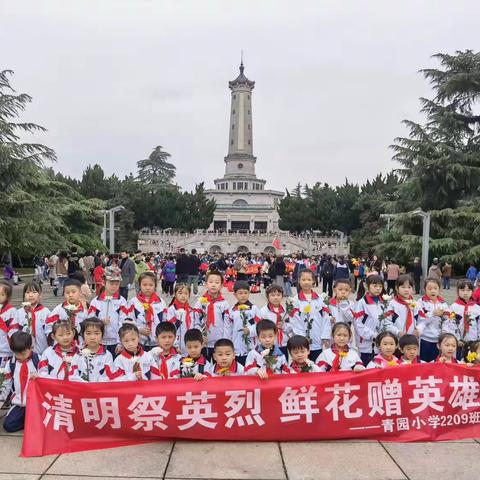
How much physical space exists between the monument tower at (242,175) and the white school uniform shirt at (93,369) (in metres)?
65.2

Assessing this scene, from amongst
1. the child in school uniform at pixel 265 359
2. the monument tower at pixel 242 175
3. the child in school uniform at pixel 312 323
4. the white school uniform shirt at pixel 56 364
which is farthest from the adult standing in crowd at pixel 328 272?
the monument tower at pixel 242 175

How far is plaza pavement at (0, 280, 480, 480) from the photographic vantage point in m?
3.60

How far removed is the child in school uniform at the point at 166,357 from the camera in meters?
4.61

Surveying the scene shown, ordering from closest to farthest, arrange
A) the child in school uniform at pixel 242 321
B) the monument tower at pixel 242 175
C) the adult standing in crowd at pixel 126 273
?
1. the child in school uniform at pixel 242 321
2. the adult standing in crowd at pixel 126 273
3. the monument tower at pixel 242 175

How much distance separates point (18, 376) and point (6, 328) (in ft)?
2.31

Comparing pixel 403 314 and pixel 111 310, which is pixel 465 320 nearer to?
pixel 403 314

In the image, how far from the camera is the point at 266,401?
4.14m

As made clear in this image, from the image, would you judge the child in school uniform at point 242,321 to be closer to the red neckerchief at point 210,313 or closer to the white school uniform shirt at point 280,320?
the white school uniform shirt at point 280,320

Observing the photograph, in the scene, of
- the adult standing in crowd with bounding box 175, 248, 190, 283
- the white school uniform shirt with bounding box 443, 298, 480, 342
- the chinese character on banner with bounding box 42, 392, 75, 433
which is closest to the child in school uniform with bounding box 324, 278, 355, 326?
the white school uniform shirt with bounding box 443, 298, 480, 342

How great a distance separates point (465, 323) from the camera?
225 inches

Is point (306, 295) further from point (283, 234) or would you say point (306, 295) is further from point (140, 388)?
point (283, 234)

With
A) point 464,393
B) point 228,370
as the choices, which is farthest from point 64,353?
point 464,393

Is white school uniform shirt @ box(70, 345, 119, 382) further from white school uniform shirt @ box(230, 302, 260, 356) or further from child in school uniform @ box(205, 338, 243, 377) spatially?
white school uniform shirt @ box(230, 302, 260, 356)

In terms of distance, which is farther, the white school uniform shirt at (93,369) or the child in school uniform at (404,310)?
the child in school uniform at (404,310)
